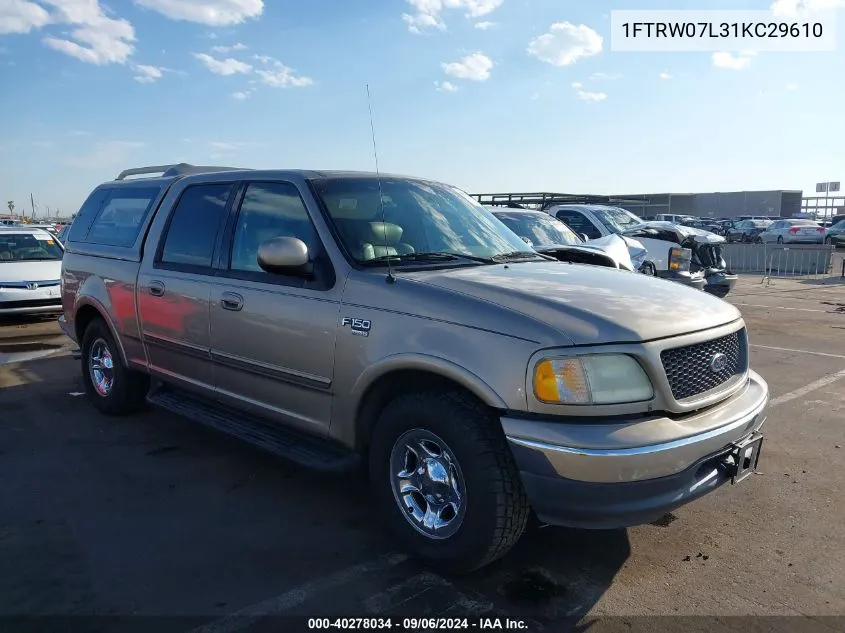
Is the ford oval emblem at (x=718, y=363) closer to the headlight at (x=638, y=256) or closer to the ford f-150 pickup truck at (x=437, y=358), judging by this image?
the ford f-150 pickup truck at (x=437, y=358)

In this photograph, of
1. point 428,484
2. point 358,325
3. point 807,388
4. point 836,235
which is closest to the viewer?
point 428,484

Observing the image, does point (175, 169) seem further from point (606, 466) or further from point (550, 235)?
point (550, 235)

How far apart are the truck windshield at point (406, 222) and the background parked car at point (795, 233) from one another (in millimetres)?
33591

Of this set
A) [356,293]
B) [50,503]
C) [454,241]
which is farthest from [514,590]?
[50,503]

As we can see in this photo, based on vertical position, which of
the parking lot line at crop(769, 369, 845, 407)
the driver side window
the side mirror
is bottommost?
the parking lot line at crop(769, 369, 845, 407)

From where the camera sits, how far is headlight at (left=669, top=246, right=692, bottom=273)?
12.2 meters

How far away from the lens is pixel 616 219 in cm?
1488

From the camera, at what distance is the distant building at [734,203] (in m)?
62.1

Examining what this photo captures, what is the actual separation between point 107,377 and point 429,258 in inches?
137

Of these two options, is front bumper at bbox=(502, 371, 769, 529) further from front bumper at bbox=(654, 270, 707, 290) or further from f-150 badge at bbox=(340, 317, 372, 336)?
front bumper at bbox=(654, 270, 707, 290)

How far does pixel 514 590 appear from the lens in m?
3.12

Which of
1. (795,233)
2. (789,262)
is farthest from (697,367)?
(795,233)

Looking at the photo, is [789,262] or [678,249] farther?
[789,262]

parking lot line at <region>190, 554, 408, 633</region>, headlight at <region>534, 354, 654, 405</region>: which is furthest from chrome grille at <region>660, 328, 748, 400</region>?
parking lot line at <region>190, 554, 408, 633</region>
